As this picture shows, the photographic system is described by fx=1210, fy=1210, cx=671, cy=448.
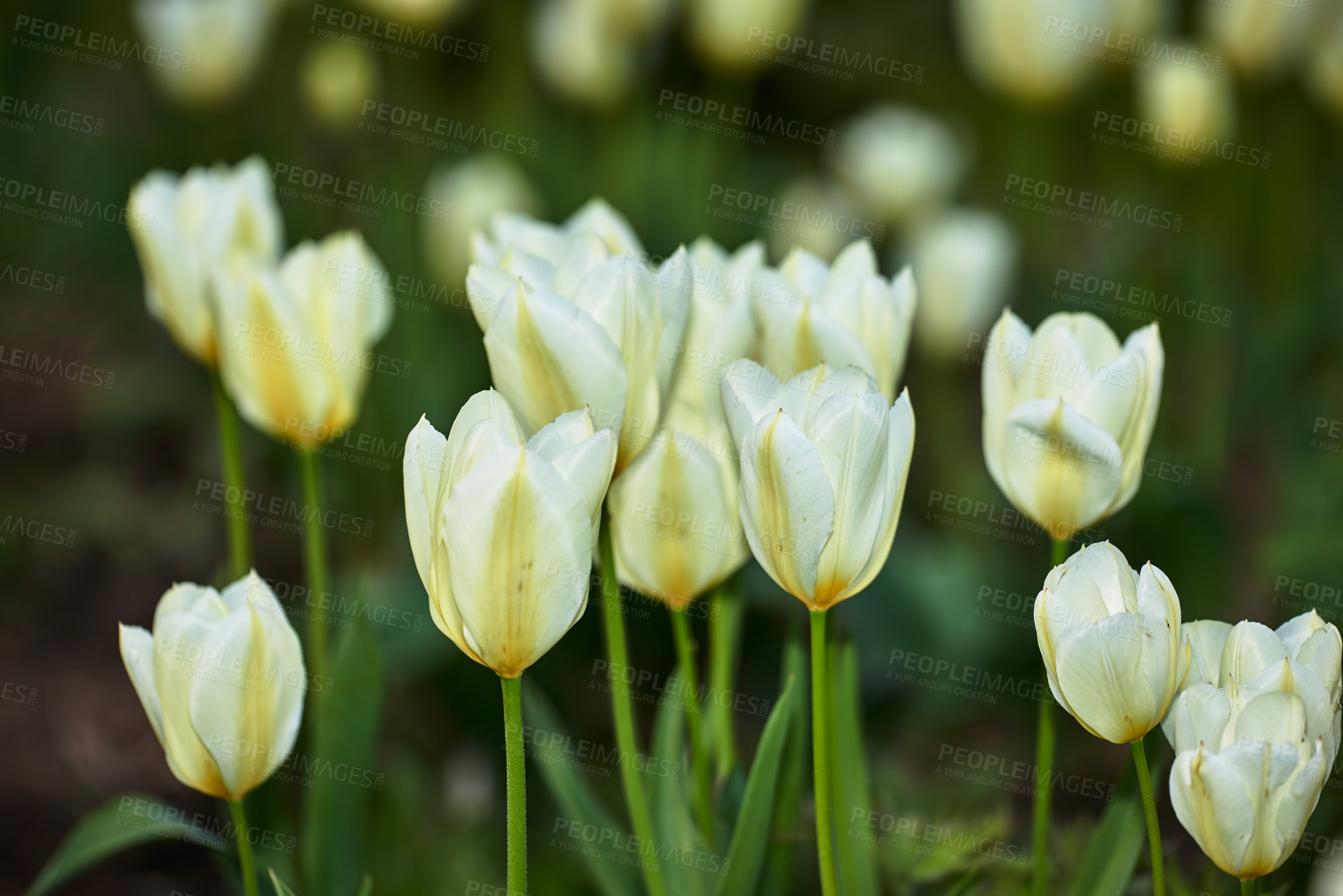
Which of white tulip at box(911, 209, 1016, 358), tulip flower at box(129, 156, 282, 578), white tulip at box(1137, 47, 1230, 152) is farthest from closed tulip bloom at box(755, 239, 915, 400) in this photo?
white tulip at box(1137, 47, 1230, 152)

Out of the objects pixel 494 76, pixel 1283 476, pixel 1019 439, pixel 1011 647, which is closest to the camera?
pixel 1019 439

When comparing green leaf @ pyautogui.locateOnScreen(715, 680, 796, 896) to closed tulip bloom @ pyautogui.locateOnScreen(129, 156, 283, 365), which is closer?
green leaf @ pyautogui.locateOnScreen(715, 680, 796, 896)

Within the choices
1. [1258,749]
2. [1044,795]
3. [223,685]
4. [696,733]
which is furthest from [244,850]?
[1258,749]

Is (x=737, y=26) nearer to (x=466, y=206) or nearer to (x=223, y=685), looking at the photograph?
(x=466, y=206)

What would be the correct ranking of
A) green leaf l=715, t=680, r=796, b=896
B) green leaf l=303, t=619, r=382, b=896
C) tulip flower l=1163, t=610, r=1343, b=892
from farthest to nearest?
green leaf l=303, t=619, r=382, b=896, green leaf l=715, t=680, r=796, b=896, tulip flower l=1163, t=610, r=1343, b=892

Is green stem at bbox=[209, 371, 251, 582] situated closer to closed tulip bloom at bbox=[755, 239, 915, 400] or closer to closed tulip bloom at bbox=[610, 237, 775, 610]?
closed tulip bloom at bbox=[610, 237, 775, 610]

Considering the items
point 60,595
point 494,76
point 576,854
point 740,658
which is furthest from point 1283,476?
point 60,595

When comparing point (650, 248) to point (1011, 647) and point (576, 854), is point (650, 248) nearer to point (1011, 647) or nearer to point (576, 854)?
point (1011, 647)
